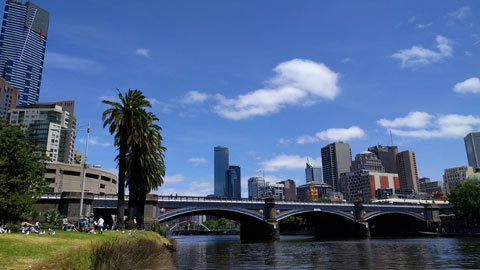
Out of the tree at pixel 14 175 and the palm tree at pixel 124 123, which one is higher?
the palm tree at pixel 124 123

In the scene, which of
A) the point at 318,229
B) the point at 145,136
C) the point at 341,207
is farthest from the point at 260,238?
the point at 145,136

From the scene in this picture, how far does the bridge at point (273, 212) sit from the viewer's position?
62656 millimetres

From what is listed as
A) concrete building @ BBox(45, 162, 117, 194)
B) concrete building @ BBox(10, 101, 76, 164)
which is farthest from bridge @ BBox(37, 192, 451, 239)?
concrete building @ BBox(10, 101, 76, 164)

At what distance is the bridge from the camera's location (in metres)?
62.7

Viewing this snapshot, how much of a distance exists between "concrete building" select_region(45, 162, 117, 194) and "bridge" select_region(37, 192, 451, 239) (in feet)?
134

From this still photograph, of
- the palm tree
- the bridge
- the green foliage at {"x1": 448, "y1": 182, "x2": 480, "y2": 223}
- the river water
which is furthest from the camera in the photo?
the green foliage at {"x1": 448, "y1": 182, "x2": 480, "y2": 223}

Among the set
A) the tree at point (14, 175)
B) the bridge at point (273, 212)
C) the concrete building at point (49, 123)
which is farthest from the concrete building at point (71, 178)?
the tree at point (14, 175)

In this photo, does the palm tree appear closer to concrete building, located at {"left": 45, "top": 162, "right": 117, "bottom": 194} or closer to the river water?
the river water

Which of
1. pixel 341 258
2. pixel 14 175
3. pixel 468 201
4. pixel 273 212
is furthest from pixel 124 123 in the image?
pixel 468 201

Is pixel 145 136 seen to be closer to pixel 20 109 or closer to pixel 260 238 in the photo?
pixel 260 238

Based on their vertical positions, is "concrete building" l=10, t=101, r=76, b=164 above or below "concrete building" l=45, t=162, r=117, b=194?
above

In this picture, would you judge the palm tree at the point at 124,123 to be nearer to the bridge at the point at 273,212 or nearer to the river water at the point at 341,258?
the river water at the point at 341,258

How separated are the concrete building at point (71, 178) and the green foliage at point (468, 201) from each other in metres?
106

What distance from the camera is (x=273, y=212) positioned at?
8275 cm
